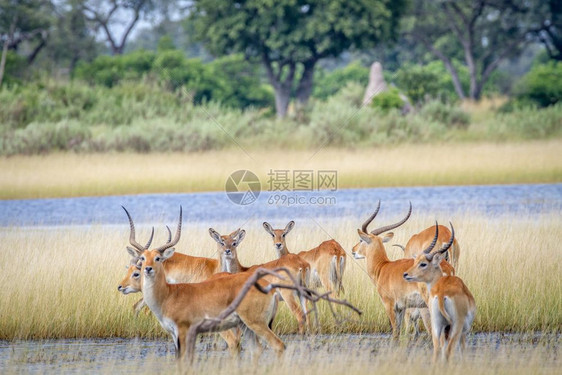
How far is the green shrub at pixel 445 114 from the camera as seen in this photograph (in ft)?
81.7

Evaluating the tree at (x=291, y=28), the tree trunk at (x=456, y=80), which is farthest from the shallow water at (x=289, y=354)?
the tree trunk at (x=456, y=80)

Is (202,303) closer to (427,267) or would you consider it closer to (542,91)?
(427,267)

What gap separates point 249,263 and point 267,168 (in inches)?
400

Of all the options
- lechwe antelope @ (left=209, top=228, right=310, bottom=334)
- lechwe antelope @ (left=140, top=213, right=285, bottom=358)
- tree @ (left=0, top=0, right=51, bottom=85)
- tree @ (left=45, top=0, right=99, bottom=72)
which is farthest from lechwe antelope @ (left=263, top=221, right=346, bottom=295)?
tree @ (left=45, top=0, right=99, bottom=72)

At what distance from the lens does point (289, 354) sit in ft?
23.6

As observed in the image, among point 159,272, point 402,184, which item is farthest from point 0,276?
point 402,184

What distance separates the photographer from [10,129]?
2328 centimetres

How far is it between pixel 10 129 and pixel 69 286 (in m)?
14.6

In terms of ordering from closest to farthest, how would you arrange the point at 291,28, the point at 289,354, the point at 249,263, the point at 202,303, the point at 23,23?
the point at 202,303 → the point at 289,354 → the point at 249,263 → the point at 291,28 → the point at 23,23

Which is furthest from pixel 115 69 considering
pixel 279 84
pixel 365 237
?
pixel 365 237

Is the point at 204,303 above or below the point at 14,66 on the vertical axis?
below

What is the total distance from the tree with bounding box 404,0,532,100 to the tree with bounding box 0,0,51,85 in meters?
14.6

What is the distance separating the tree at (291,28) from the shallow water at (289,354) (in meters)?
23.3

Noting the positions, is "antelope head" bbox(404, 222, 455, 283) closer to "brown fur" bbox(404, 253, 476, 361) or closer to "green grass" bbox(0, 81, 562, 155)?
"brown fur" bbox(404, 253, 476, 361)
